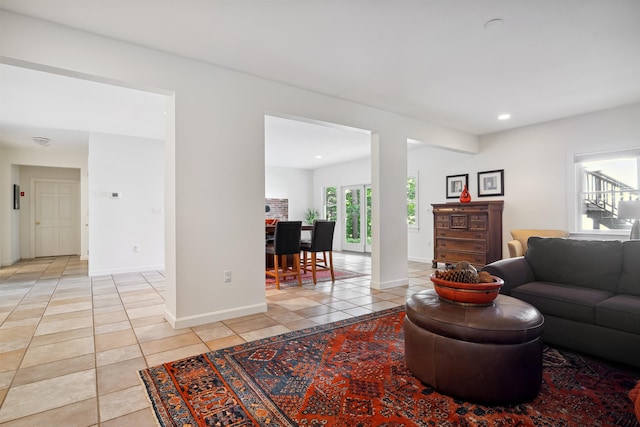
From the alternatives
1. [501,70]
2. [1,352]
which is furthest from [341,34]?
[1,352]

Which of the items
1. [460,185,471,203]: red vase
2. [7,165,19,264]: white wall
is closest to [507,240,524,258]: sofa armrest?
[460,185,471,203]: red vase

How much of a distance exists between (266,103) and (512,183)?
4530 millimetres

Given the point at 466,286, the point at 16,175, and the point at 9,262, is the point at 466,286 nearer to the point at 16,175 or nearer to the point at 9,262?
the point at 9,262

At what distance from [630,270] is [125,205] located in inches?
280

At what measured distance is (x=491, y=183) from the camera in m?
5.98

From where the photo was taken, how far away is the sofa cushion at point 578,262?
2.68 meters

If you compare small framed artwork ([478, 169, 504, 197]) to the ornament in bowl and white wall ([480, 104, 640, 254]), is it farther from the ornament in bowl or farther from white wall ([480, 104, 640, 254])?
the ornament in bowl

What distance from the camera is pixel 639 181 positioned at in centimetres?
446

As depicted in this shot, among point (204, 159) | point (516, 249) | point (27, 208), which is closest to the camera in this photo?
point (204, 159)

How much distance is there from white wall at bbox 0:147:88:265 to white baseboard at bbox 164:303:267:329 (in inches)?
234

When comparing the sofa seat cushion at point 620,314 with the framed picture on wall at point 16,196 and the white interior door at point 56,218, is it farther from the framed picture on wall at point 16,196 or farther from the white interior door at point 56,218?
the white interior door at point 56,218

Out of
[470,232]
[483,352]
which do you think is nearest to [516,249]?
[470,232]

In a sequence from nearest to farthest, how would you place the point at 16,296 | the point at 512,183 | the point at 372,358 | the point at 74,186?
the point at 372,358, the point at 16,296, the point at 512,183, the point at 74,186

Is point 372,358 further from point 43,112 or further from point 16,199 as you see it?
point 16,199
